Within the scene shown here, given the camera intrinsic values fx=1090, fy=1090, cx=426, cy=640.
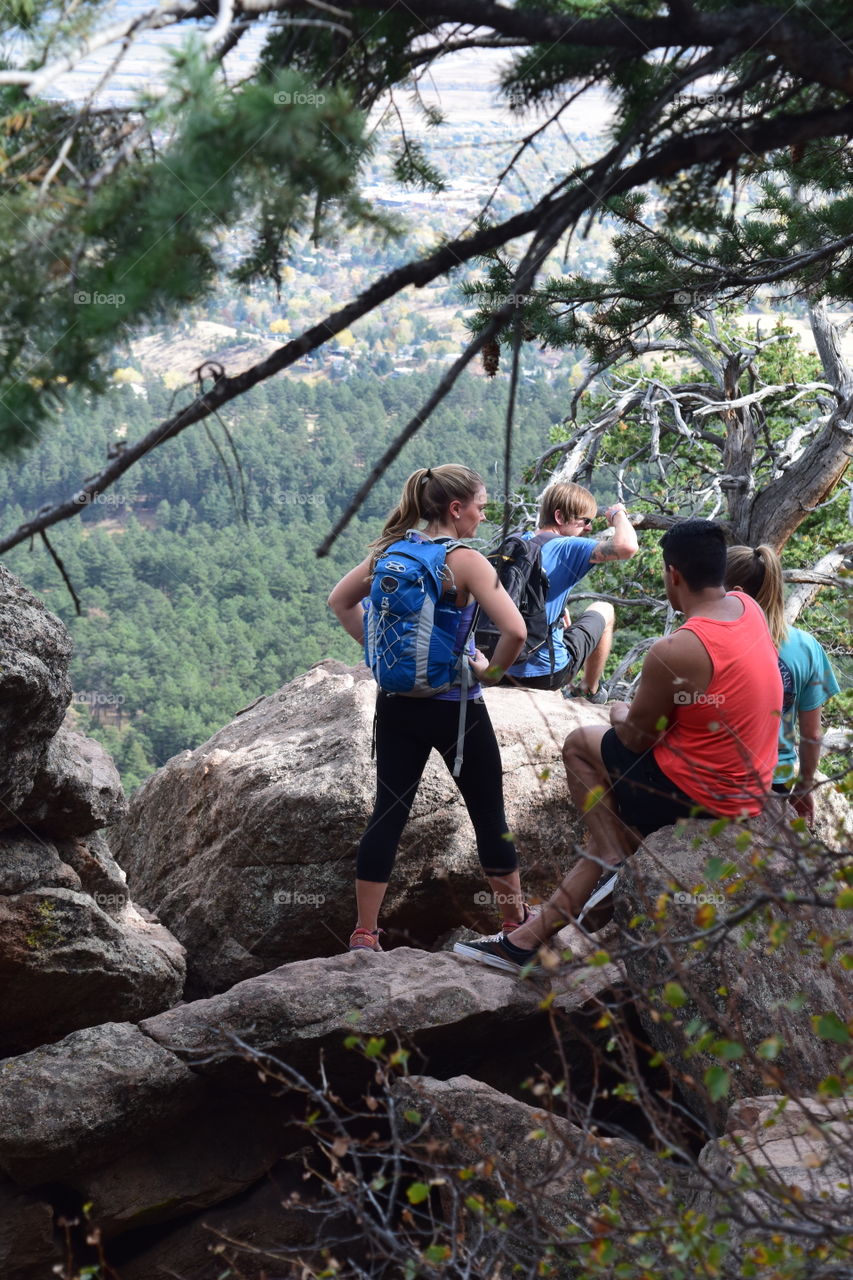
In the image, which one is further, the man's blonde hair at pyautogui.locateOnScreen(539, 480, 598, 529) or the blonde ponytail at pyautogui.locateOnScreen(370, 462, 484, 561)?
→ the man's blonde hair at pyautogui.locateOnScreen(539, 480, 598, 529)

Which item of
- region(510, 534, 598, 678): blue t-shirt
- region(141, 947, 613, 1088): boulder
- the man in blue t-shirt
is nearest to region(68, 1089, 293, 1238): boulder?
region(141, 947, 613, 1088): boulder

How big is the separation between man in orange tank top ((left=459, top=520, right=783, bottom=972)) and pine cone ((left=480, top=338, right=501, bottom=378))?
1135 mm

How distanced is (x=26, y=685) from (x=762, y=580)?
2682 millimetres

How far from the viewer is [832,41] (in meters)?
2.08

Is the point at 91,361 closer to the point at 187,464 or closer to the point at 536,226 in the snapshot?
the point at 536,226

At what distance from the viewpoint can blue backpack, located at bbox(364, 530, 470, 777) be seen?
3.72 m

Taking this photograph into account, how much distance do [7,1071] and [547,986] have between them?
1.96 m

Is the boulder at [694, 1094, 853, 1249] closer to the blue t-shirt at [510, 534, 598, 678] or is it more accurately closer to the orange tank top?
the orange tank top

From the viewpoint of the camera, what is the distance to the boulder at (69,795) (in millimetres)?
4457

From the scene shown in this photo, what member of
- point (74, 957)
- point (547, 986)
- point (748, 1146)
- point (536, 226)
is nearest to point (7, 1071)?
point (74, 957)

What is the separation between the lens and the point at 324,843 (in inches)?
206

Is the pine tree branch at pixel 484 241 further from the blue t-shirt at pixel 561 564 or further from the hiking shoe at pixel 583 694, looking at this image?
the hiking shoe at pixel 583 694
